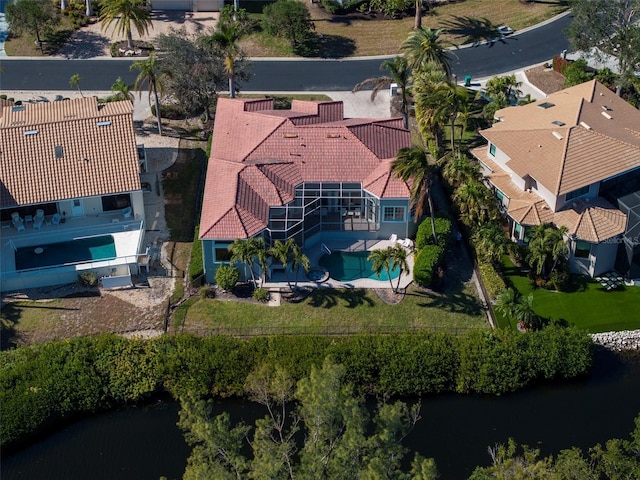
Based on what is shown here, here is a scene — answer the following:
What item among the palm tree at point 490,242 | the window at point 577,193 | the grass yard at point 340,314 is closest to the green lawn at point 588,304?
the palm tree at point 490,242

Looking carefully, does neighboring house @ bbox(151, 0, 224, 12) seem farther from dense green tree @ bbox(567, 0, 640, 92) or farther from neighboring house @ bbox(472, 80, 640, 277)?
neighboring house @ bbox(472, 80, 640, 277)

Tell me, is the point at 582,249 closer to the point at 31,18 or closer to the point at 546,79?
the point at 546,79

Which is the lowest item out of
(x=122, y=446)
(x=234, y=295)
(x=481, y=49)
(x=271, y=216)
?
(x=122, y=446)

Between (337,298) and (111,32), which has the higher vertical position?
(111,32)

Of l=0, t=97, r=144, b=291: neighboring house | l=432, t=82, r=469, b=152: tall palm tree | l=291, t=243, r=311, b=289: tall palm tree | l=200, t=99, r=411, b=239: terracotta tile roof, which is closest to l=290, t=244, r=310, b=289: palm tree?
l=291, t=243, r=311, b=289: tall palm tree

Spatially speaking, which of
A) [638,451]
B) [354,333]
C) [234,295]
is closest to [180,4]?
[234,295]

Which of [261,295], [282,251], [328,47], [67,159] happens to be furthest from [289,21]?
[261,295]

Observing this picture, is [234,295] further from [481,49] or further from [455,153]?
[481,49]
